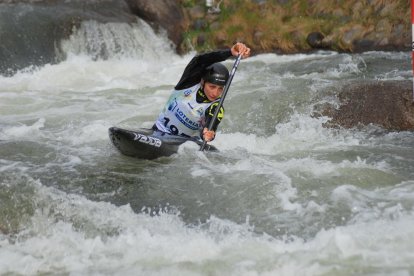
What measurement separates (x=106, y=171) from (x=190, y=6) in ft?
36.0

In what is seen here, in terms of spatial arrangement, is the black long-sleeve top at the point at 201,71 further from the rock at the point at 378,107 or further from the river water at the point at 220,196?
the rock at the point at 378,107

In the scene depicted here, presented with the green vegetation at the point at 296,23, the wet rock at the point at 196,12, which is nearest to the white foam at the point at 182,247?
the green vegetation at the point at 296,23

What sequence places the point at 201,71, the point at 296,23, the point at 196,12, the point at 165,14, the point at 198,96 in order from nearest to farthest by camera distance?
the point at 198,96 < the point at 201,71 < the point at 296,23 < the point at 165,14 < the point at 196,12

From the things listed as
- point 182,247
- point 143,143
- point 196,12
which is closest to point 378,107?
point 143,143

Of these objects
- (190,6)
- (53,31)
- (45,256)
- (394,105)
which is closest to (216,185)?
(45,256)

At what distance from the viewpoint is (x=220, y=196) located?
17.2ft

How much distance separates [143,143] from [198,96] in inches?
33.2

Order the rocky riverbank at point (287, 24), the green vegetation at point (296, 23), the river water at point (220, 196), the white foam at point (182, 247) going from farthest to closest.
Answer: the green vegetation at point (296, 23)
the rocky riverbank at point (287, 24)
the river water at point (220, 196)
the white foam at point (182, 247)

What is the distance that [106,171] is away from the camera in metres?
5.86

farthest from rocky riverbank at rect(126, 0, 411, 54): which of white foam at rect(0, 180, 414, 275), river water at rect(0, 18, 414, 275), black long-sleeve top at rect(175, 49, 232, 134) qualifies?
white foam at rect(0, 180, 414, 275)

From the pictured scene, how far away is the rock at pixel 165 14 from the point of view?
15.2m

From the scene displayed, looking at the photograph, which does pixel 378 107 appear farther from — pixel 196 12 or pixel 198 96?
pixel 196 12

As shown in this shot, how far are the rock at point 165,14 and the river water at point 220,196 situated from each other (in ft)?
20.4

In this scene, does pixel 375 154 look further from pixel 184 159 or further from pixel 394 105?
pixel 184 159
